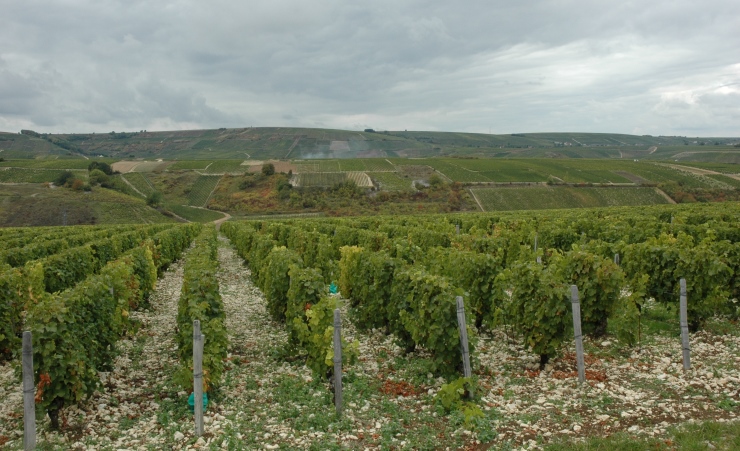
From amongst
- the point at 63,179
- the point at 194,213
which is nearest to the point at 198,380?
the point at 194,213

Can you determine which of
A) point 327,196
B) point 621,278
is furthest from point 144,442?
point 327,196

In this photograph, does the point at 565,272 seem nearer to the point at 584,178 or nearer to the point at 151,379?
the point at 151,379

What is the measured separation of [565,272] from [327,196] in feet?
298

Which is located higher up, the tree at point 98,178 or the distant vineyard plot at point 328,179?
the tree at point 98,178

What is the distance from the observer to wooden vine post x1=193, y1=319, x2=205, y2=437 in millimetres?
7680

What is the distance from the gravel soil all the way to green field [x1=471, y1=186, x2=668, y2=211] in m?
77.2

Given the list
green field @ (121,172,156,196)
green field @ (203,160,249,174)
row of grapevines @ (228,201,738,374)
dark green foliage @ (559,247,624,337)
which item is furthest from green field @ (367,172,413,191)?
dark green foliage @ (559,247,624,337)

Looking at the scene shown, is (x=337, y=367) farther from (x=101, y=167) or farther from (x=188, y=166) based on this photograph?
(x=188, y=166)

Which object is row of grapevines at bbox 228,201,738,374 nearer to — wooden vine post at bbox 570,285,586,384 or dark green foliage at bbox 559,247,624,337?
dark green foliage at bbox 559,247,624,337

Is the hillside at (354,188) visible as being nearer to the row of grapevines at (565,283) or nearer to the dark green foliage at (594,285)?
the row of grapevines at (565,283)

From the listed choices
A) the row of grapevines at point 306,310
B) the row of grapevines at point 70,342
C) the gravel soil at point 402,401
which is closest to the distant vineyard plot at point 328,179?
the row of grapevines at point 306,310

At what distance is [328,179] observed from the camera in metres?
113

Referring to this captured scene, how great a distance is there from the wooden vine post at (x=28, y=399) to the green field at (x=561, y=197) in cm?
8249

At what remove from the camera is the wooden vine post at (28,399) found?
7.05 metres
